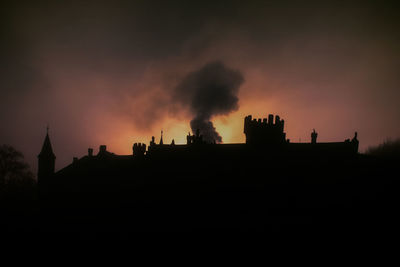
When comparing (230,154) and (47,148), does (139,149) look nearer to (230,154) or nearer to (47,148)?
(230,154)

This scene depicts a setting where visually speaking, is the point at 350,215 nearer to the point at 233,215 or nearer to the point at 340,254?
the point at 340,254

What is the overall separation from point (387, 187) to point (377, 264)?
8.30 m

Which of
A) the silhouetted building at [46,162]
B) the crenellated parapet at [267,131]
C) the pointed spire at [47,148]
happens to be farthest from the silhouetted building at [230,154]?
the pointed spire at [47,148]

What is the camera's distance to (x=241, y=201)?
21125 millimetres

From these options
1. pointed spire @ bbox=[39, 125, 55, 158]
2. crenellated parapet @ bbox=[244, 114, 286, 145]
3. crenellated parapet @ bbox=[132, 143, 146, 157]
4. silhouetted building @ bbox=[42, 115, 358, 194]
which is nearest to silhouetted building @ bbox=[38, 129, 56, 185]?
pointed spire @ bbox=[39, 125, 55, 158]

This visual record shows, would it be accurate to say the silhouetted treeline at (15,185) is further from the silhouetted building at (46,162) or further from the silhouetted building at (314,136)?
the silhouetted building at (314,136)

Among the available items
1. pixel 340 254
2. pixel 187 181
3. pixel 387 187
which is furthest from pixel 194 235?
pixel 387 187

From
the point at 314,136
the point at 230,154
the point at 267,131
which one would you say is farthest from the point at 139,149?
the point at 314,136

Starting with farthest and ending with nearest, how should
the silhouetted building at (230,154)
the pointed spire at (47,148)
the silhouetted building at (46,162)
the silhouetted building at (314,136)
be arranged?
the pointed spire at (47,148)
the silhouetted building at (46,162)
the silhouetted building at (314,136)
the silhouetted building at (230,154)

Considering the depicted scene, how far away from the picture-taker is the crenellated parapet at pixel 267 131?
89.8 feet

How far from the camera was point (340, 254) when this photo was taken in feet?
57.5

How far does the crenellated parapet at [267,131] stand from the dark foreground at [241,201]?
157 inches

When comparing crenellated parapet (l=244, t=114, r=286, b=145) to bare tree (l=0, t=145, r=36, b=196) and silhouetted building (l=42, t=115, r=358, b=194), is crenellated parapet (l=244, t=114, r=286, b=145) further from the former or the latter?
bare tree (l=0, t=145, r=36, b=196)

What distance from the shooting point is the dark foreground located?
19.6 metres
